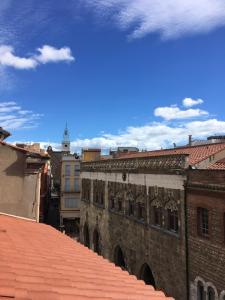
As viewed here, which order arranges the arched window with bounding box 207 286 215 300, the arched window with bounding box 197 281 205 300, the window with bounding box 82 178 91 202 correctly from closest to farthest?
the arched window with bounding box 207 286 215 300 → the arched window with bounding box 197 281 205 300 → the window with bounding box 82 178 91 202

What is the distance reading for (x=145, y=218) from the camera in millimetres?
23172

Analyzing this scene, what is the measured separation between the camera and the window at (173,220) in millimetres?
19389

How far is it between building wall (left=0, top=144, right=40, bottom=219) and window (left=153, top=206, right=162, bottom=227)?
1023 centimetres

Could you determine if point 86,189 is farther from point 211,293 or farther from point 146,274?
point 211,293

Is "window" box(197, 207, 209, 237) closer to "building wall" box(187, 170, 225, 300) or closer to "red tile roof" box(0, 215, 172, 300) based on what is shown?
"building wall" box(187, 170, 225, 300)

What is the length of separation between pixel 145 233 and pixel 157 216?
1933 millimetres

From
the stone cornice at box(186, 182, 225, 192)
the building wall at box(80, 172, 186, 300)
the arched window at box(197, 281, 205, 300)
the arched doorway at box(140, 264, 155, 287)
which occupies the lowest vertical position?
the arched doorway at box(140, 264, 155, 287)

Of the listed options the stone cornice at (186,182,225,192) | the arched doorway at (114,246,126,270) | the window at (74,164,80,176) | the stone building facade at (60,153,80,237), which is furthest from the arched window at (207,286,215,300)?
the window at (74,164,80,176)

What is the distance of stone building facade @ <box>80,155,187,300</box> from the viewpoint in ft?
62.1

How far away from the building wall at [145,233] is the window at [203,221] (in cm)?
138

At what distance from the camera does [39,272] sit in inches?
196

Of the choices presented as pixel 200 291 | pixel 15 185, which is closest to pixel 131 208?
pixel 200 291

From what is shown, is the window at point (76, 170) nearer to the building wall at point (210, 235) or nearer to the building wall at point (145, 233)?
the building wall at point (145, 233)

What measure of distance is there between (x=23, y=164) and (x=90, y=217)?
82.6ft
